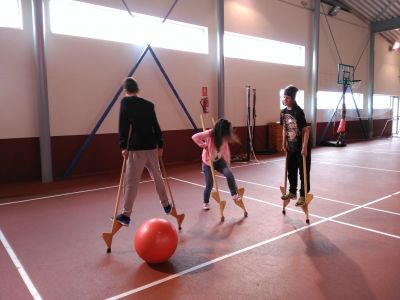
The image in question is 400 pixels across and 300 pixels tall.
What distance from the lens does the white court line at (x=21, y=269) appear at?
95.7 inches

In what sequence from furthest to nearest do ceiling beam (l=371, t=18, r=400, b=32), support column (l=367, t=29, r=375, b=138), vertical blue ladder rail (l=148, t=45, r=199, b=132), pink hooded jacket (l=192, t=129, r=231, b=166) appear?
1. support column (l=367, t=29, r=375, b=138)
2. ceiling beam (l=371, t=18, r=400, b=32)
3. vertical blue ladder rail (l=148, t=45, r=199, b=132)
4. pink hooded jacket (l=192, t=129, r=231, b=166)

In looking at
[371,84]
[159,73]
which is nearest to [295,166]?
[159,73]

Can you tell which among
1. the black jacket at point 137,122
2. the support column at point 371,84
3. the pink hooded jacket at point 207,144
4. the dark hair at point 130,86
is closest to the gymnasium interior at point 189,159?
the pink hooded jacket at point 207,144

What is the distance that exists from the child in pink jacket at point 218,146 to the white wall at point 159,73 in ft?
12.7

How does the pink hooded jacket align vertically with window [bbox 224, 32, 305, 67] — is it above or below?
below

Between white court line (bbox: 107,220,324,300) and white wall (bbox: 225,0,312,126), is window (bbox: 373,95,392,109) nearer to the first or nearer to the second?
white wall (bbox: 225,0,312,126)

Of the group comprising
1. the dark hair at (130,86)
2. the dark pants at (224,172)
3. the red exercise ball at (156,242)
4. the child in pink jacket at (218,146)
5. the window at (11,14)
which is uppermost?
the window at (11,14)

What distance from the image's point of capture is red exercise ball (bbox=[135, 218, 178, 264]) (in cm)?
276

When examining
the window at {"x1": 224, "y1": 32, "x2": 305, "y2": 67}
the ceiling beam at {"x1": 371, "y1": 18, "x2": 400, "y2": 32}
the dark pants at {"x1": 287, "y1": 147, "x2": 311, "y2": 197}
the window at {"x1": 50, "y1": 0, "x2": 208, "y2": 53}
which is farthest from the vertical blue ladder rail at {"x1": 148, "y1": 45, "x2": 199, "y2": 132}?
the ceiling beam at {"x1": 371, "y1": 18, "x2": 400, "y2": 32}

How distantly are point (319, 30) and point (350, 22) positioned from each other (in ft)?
8.15

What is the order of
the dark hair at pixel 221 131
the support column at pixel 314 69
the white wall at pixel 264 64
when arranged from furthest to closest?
the support column at pixel 314 69 < the white wall at pixel 264 64 < the dark hair at pixel 221 131

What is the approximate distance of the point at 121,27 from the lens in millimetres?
7473

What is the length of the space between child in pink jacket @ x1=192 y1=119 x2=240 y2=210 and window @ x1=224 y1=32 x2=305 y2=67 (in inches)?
235

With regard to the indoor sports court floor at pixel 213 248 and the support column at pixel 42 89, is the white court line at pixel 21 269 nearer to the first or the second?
the indoor sports court floor at pixel 213 248
